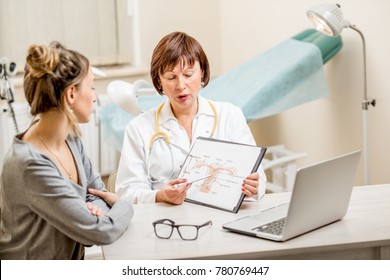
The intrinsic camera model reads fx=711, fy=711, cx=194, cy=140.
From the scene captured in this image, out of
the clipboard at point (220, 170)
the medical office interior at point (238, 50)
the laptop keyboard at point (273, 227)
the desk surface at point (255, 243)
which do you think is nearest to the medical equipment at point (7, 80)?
the medical office interior at point (238, 50)

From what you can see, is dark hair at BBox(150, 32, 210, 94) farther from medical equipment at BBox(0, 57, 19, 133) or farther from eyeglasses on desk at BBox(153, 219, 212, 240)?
medical equipment at BBox(0, 57, 19, 133)

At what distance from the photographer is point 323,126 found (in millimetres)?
3838

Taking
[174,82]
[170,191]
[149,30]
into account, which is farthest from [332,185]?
[149,30]

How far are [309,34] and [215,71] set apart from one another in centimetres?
111

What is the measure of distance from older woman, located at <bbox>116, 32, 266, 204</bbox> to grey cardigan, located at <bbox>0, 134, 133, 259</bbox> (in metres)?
0.49

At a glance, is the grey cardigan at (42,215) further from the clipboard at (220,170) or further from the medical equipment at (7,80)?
the medical equipment at (7,80)

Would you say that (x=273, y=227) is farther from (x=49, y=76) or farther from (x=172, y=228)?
(x=49, y=76)

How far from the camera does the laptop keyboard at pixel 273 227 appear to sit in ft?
6.07

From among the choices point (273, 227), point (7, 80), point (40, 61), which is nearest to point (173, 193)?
point (273, 227)

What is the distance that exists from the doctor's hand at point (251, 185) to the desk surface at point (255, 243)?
0.08 m

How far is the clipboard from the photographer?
2117mm

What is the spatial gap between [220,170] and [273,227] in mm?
341

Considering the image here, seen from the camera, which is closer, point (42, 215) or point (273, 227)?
point (42, 215)

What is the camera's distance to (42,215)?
1.74m
